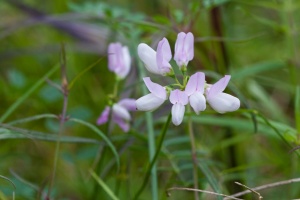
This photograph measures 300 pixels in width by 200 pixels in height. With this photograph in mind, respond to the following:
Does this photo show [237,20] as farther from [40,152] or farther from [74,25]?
[40,152]

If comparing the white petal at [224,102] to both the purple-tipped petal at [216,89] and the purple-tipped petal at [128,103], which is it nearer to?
the purple-tipped petal at [216,89]

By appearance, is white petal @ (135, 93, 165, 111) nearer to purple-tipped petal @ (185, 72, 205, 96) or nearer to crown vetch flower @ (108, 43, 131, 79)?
purple-tipped petal @ (185, 72, 205, 96)

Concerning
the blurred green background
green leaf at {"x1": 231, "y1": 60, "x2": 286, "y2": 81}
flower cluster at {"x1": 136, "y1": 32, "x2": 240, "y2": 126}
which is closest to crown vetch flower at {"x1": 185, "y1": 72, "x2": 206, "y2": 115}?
flower cluster at {"x1": 136, "y1": 32, "x2": 240, "y2": 126}

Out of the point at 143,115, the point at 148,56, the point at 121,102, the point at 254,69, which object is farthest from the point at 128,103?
the point at 254,69

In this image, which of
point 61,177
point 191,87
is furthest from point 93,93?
point 191,87

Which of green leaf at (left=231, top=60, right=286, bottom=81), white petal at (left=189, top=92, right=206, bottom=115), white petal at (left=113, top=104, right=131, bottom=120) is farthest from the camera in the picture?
green leaf at (left=231, top=60, right=286, bottom=81)

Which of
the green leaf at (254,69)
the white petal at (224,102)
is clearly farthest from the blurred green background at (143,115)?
the white petal at (224,102)
